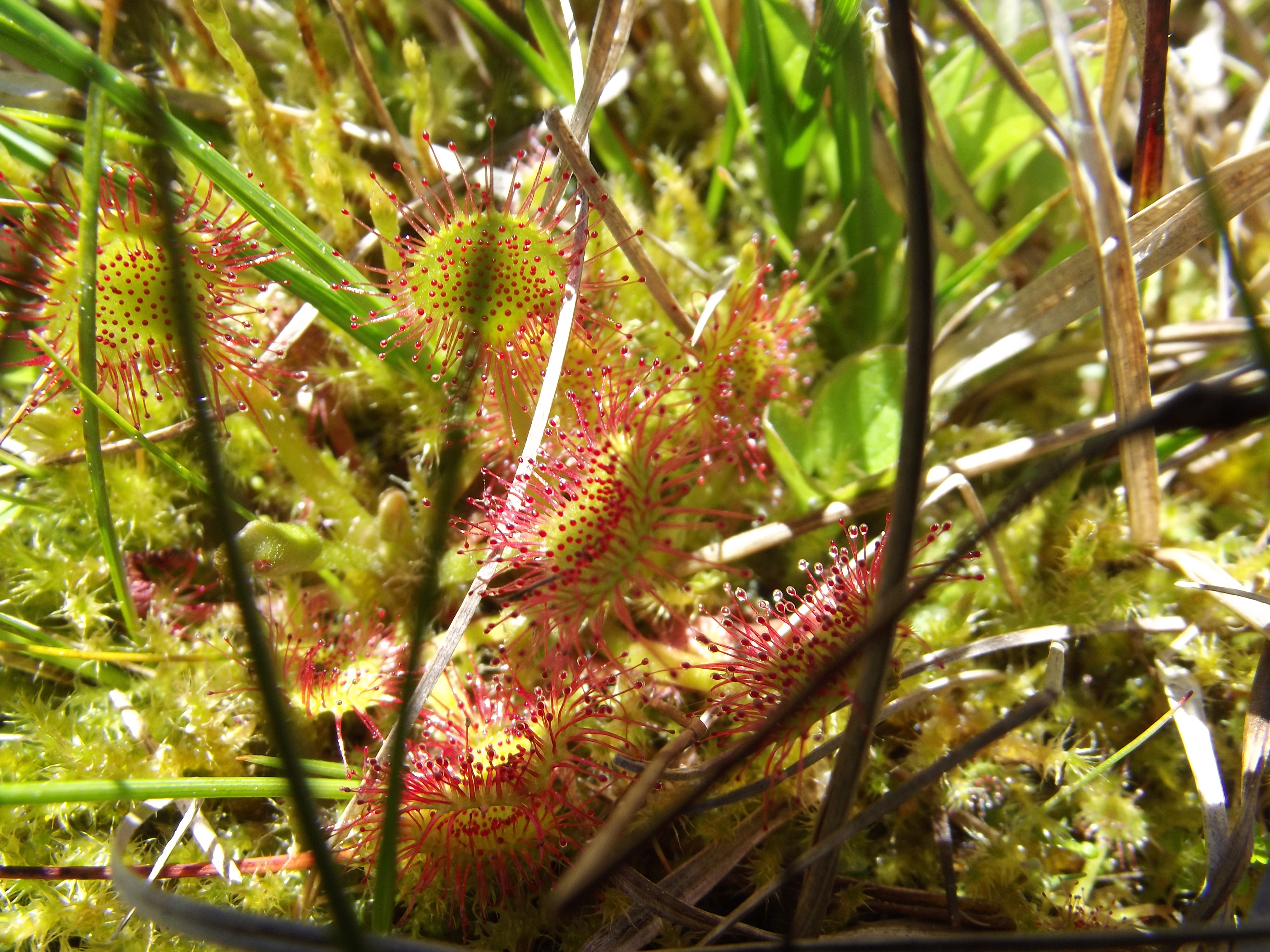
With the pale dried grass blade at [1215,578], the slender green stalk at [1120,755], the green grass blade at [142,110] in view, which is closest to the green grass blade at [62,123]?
the green grass blade at [142,110]

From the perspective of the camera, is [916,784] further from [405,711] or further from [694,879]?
[405,711]

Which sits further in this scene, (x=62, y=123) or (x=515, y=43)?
(x=515, y=43)

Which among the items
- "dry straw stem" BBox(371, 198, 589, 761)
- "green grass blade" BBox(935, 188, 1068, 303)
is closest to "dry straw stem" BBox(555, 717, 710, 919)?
"dry straw stem" BBox(371, 198, 589, 761)

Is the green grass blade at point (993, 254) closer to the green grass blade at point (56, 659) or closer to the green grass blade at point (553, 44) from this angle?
the green grass blade at point (553, 44)

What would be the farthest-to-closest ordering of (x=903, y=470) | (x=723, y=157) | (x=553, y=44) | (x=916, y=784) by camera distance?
(x=723, y=157)
(x=553, y=44)
(x=916, y=784)
(x=903, y=470)

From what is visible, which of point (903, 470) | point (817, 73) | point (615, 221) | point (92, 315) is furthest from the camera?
point (817, 73)

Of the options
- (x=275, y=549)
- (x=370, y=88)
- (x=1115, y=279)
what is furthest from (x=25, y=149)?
(x=1115, y=279)

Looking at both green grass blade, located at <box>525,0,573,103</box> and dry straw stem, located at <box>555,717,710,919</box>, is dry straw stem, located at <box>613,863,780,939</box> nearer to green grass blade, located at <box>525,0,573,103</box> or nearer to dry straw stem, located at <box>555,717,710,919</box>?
dry straw stem, located at <box>555,717,710,919</box>
